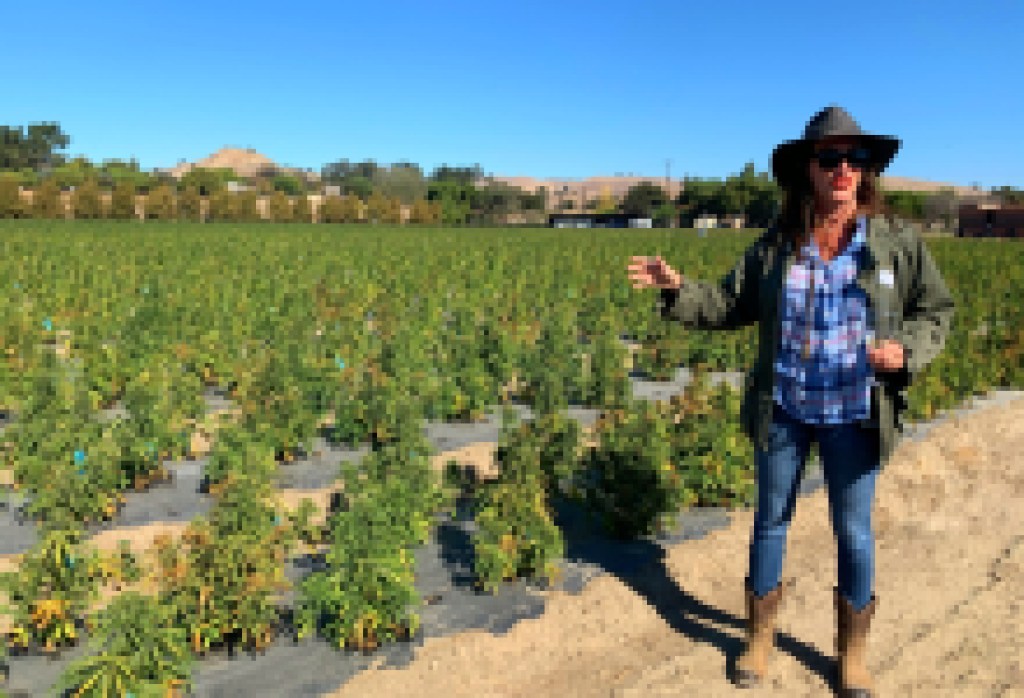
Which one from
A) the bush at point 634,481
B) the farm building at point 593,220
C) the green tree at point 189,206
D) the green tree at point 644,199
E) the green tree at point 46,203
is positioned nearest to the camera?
the bush at point 634,481

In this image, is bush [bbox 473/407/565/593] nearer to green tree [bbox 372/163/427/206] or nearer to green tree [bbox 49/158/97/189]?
green tree [bbox 49/158/97/189]

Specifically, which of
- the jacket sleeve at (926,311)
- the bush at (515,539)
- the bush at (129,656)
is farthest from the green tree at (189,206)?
the jacket sleeve at (926,311)

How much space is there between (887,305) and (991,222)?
88.2 meters

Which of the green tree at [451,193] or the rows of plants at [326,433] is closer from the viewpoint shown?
the rows of plants at [326,433]

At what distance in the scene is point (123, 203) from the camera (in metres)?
67.7

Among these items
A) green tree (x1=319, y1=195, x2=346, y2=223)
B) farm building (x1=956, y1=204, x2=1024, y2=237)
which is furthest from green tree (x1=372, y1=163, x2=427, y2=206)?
farm building (x1=956, y1=204, x2=1024, y2=237)

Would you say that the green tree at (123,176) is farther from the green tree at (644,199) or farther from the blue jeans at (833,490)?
the blue jeans at (833,490)

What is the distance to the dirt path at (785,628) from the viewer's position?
369cm

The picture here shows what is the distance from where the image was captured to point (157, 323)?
11656 millimetres

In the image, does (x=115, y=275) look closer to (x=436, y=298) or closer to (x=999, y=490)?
(x=436, y=298)

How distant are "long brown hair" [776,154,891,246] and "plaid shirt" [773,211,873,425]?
0.08m

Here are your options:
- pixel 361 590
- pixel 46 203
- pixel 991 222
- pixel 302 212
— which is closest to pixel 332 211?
pixel 302 212

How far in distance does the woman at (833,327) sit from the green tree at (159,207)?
74.2 meters

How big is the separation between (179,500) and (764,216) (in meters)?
103
